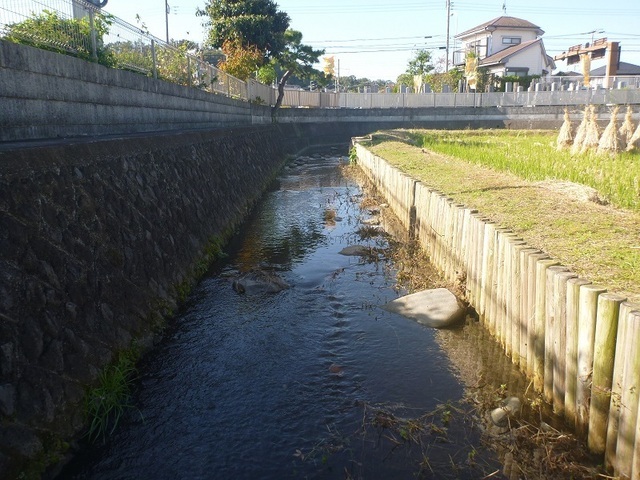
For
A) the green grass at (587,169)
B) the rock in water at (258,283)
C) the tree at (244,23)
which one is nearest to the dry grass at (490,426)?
the rock in water at (258,283)

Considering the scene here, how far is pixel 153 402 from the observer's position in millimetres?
5582

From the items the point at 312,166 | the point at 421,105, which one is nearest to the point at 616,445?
the point at 312,166

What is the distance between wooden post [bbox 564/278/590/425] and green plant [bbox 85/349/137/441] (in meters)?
4.37

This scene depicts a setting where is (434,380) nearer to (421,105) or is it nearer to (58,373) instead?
(58,373)

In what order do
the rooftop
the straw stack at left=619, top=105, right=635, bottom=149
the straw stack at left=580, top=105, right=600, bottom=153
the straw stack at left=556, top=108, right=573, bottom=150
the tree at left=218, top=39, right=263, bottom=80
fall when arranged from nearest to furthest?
the straw stack at left=619, top=105, right=635, bottom=149, the straw stack at left=580, top=105, right=600, bottom=153, the straw stack at left=556, top=108, right=573, bottom=150, the tree at left=218, top=39, right=263, bottom=80, the rooftop

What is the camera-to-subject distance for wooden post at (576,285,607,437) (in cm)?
432

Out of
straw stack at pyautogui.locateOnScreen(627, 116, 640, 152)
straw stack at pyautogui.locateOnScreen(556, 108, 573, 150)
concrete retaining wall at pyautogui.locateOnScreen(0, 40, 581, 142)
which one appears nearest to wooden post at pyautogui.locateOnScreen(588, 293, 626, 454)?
concrete retaining wall at pyautogui.locateOnScreen(0, 40, 581, 142)

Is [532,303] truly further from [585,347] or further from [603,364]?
[603,364]

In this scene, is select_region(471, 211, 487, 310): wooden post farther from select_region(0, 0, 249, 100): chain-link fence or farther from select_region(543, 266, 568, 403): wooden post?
select_region(0, 0, 249, 100): chain-link fence

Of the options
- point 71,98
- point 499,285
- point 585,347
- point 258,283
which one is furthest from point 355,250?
point 585,347

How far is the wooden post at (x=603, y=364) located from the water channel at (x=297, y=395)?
3.10 feet

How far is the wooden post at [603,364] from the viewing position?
4.09m

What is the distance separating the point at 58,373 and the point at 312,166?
84.6 ft

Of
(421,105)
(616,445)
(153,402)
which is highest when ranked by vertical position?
(421,105)
